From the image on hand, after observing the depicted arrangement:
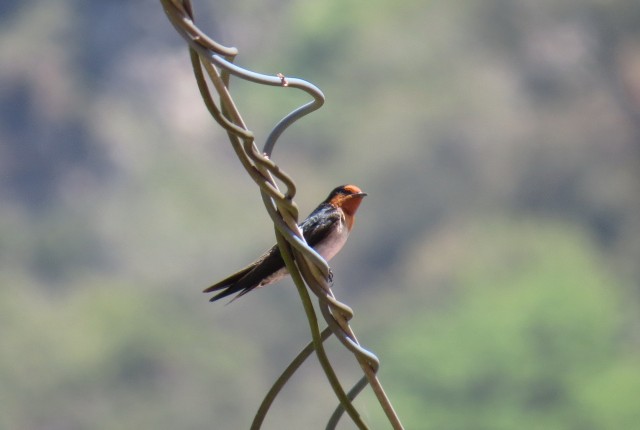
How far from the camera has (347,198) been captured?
14.3 ft

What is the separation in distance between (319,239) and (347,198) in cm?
30

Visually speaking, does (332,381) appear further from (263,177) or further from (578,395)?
(578,395)

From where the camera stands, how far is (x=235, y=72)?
1806mm

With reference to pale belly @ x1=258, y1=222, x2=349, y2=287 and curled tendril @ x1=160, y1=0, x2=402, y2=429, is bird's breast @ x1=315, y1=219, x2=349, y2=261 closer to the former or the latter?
pale belly @ x1=258, y1=222, x2=349, y2=287

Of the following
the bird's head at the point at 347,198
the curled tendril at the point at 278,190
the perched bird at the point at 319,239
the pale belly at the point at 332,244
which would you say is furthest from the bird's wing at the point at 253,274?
the curled tendril at the point at 278,190

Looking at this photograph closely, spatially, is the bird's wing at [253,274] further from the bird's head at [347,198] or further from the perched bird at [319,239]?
the bird's head at [347,198]

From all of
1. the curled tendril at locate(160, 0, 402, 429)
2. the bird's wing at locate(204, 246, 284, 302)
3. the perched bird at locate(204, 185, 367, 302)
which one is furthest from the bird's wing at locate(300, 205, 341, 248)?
the curled tendril at locate(160, 0, 402, 429)

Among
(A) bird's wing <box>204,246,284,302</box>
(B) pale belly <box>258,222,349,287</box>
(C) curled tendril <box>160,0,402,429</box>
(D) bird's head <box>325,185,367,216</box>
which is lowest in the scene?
(C) curled tendril <box>160,0,402,429</box>

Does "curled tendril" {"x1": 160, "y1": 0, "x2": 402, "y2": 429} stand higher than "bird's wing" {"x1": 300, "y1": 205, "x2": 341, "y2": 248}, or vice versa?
"bird's wing" {"x1": 300, "y1": 205, "x2": 341, "y2": 248}

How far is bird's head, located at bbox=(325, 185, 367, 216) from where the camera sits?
4.34 meters

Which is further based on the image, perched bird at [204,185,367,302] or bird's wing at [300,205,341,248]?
bird's wing at [300,205,341,248]

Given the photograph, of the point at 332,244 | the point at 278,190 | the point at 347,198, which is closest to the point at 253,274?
the point at 332,244

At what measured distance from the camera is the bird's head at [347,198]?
4344mm

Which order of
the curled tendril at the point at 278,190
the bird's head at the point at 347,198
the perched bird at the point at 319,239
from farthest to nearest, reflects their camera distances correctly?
the bird's head at the point at 347,198
the perched bird at the point at 319,239
the curled tendril at the point at 278,190
